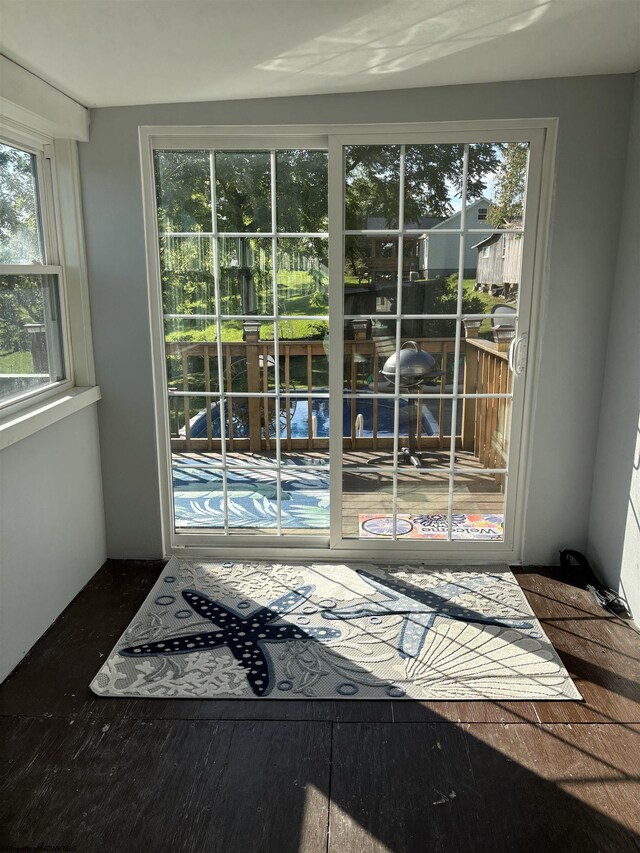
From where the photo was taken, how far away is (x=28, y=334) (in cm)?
299

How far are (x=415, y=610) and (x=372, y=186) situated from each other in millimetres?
2019

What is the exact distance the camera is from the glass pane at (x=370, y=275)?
333 cm

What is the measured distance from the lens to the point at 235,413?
3.59 metres

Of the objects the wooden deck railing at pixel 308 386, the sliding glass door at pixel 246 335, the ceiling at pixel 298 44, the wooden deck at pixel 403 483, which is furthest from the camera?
the wooden deck at pixel 403 483

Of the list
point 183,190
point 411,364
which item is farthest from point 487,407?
point 183,190

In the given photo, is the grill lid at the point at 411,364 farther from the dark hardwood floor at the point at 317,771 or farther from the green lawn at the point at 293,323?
the dark hardwood floor at the point at 317,771

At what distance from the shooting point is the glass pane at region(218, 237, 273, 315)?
3391 millimetres

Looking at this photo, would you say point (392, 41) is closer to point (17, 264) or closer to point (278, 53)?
point (278, 53)

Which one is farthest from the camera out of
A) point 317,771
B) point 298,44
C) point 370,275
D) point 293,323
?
point 293,323

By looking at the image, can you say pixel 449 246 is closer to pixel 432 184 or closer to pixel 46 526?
pixel 432 184

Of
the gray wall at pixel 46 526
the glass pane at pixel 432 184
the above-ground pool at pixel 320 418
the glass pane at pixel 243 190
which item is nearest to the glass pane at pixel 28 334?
the gray wall at pixel 46 526

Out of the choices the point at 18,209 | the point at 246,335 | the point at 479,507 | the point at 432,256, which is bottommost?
the point at 479,507

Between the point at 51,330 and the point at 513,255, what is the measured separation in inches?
88.8

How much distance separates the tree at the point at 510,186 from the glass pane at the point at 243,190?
1.10 metres
